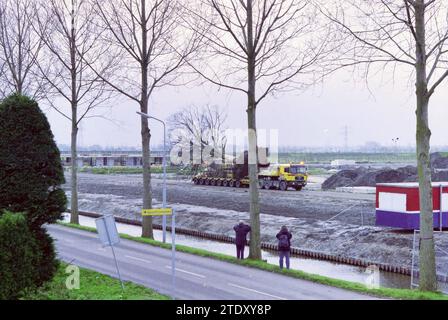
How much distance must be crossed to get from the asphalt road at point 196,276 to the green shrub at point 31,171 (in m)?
0.90

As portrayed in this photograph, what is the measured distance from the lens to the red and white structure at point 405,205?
2928 cm

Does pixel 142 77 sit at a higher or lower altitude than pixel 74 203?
higher

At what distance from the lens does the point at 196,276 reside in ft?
61.6

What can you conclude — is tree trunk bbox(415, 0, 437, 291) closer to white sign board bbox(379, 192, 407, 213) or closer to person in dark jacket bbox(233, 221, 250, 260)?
person in dark jacket bbox(233, 221, 250, 260)

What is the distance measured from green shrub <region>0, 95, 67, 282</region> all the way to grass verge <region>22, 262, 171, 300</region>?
0.66m

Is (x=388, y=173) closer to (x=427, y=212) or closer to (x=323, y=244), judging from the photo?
(x=323, y=244)

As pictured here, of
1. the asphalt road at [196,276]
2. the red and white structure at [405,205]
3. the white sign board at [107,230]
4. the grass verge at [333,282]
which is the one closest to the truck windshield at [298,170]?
the red and white structure at [405,205]

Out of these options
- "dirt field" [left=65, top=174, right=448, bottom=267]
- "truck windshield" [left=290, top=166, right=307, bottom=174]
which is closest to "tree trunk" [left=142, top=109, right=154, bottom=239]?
"dirt field" [left=65, top=174, right=448, bottom=267]

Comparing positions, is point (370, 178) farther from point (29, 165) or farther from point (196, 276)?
point (29, 165)

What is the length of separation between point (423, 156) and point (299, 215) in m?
28.5

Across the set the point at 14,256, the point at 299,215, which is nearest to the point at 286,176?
the point at 299,215

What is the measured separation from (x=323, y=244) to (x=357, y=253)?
305 centimetres

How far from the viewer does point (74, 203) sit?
3528 centimetres
